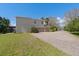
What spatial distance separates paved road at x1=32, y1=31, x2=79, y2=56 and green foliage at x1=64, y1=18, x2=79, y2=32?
7 centimetres

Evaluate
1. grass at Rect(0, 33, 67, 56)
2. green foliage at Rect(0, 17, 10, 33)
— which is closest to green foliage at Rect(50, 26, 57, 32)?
grass at Rect(0, 33, 67, 56)

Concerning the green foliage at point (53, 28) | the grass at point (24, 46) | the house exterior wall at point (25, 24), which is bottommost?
the grass at point (24, 46)

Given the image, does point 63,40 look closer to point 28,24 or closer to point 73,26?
point 73,26

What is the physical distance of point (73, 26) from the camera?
6148 millimetres

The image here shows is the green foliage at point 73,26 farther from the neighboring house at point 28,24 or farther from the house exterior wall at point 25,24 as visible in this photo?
the house exterior wall at point 25,24

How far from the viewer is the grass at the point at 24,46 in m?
6.13

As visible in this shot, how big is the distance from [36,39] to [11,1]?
2.04ft

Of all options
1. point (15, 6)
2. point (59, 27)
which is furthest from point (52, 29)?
point (15, 6)

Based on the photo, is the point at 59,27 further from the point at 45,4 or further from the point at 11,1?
→ the point at 11,1

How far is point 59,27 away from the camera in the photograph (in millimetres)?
6188

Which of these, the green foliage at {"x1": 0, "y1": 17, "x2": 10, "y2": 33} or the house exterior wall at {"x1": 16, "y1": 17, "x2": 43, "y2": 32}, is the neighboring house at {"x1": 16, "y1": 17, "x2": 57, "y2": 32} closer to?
the house exterior wall at {"x1": 16, "y1": 17, "x2": 43, "y2": 32}

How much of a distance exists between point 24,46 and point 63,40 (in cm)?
54

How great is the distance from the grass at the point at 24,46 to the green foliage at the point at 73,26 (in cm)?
33

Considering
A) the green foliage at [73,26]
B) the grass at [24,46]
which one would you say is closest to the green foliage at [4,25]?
the grass at [24,46]
